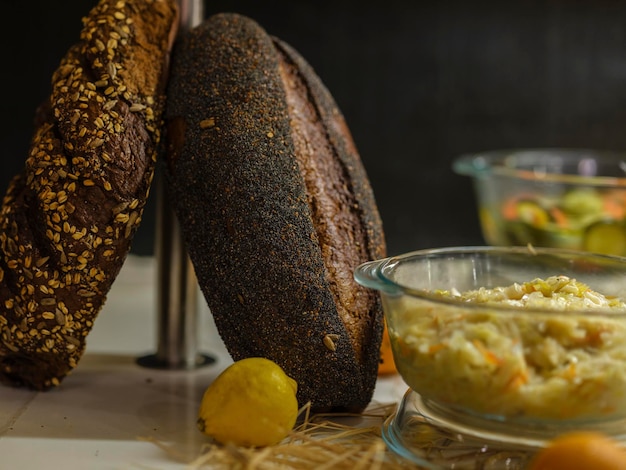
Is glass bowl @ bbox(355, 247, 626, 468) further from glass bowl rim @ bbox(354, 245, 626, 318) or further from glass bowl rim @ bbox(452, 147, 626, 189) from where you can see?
glass bowl rim @ bbox(452, 147, 626, 189)

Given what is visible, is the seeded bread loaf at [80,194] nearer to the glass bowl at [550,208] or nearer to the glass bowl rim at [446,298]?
the glass bowl rim at [446,298]

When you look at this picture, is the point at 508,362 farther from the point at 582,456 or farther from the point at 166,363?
the point at 166,363

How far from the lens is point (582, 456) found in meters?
0.73

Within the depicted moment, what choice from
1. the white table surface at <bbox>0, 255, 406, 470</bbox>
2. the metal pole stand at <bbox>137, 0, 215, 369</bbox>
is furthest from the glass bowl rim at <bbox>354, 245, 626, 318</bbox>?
the metal pole stand at <bbox>137, 0, 215, 369</bbox>

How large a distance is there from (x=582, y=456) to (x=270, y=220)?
18.4 inches

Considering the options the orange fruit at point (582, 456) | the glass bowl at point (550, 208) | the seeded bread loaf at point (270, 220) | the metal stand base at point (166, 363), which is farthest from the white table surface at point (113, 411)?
the glass bowl at point (550, 208)

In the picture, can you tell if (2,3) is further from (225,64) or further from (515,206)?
(515,206)

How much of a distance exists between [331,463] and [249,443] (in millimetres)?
111

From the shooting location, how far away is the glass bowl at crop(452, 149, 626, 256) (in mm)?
A: 1624

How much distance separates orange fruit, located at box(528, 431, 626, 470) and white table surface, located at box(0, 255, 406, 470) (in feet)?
1.32

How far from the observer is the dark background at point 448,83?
202 centimetres

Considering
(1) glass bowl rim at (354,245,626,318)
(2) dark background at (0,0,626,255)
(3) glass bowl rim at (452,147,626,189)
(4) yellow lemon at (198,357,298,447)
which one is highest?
(2) dark background at (0,0,626,255)

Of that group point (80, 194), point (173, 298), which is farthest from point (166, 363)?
point (80, 194)

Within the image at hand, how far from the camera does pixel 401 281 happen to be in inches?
41.5
